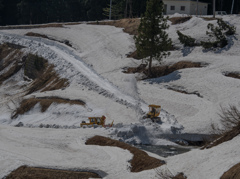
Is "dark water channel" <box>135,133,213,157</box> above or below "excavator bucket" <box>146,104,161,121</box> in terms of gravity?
below

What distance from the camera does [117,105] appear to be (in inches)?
1741

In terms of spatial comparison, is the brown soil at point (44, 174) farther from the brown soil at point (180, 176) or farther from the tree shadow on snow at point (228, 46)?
the tree shadow on snow at point (228, 46)

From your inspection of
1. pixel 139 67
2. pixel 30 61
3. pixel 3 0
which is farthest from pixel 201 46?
pixel 3 0

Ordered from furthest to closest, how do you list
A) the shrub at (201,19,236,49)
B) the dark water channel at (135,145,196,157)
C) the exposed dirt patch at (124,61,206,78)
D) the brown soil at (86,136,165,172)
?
the shrub at (201,19,236,49) < the exposed dirt patch at (124,61,206,78) < the dark water channel at (135,145,196,157) < the brown soil at (86,136,165,172)

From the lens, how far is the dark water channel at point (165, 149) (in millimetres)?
32250

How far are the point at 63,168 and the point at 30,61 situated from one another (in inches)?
1828

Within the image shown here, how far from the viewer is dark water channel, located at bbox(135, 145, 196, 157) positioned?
32250 mm

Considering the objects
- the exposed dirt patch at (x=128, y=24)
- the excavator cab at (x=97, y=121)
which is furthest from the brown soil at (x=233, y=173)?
the exposed dirt patch at (x=128, y=24)

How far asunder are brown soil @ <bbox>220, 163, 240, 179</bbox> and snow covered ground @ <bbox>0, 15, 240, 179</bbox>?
1.32 ft

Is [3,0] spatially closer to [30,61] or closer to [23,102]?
[30,61]

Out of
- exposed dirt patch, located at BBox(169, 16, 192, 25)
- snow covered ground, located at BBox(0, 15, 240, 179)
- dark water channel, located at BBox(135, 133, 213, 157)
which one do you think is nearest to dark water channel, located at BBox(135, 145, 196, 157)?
dark water channel, located at BBox(135, 133, 213, 157)

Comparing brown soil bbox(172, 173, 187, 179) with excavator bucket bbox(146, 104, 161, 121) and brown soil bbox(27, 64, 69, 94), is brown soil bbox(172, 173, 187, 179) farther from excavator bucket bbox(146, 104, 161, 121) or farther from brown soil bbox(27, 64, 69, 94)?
brown soil bbox(27, 64, 69, 94)

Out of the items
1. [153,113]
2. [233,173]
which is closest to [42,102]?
[153,113]

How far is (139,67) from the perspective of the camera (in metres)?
57.4
